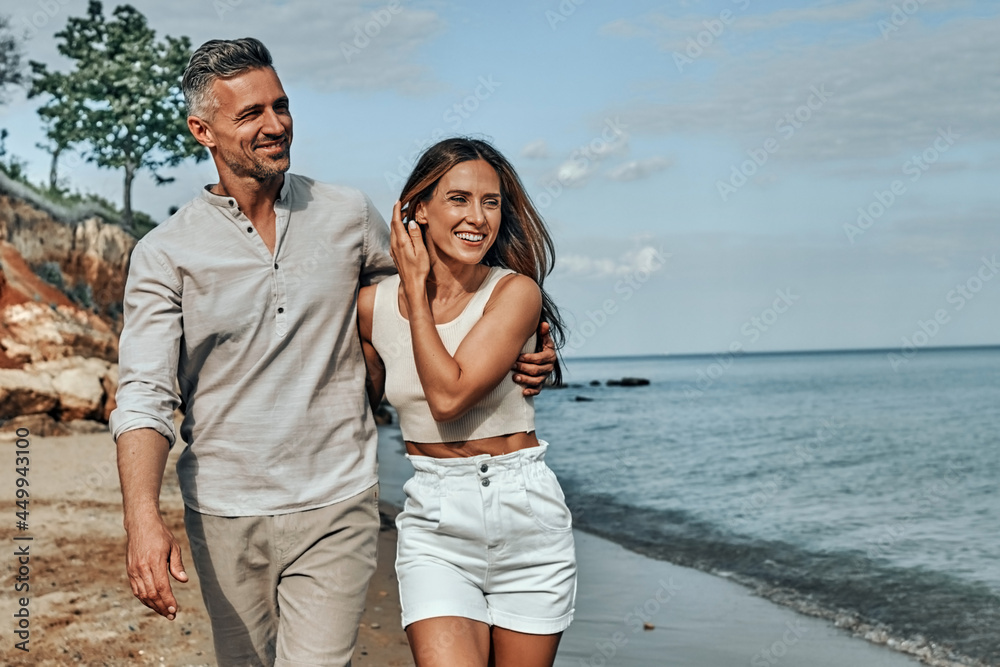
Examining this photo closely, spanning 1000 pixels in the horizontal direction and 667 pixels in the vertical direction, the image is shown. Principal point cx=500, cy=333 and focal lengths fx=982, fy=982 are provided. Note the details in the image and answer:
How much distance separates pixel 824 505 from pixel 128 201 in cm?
1779

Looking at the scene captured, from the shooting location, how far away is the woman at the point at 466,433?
284 centimetres

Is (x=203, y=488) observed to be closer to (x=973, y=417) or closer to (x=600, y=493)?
(x=600, y=493)

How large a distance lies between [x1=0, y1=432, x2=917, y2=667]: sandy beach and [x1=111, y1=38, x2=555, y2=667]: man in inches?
109

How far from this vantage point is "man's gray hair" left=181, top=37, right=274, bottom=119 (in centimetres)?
294

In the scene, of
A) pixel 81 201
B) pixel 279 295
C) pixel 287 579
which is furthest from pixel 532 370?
pixel 81 201

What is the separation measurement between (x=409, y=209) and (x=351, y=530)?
3.35 ft

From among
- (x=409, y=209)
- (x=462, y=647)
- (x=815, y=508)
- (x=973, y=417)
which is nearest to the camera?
(x=462, y=647)

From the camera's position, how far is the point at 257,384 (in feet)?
9.57

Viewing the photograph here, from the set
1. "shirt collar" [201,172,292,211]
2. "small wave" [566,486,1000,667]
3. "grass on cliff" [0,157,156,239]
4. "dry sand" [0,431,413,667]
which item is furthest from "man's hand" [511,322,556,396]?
"grass on cliff" [0,157,156,239]

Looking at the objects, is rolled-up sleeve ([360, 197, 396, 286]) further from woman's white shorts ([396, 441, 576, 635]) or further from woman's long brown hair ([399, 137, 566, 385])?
woman's white shorts ([396, 441, 576, 635])

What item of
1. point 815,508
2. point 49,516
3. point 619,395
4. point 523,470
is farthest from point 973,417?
point 523,470

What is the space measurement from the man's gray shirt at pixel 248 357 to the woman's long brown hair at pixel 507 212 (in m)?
0.41

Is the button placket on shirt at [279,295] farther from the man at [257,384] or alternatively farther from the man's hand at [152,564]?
the man's hand at [152,564]

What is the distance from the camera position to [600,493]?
48.7 feet
